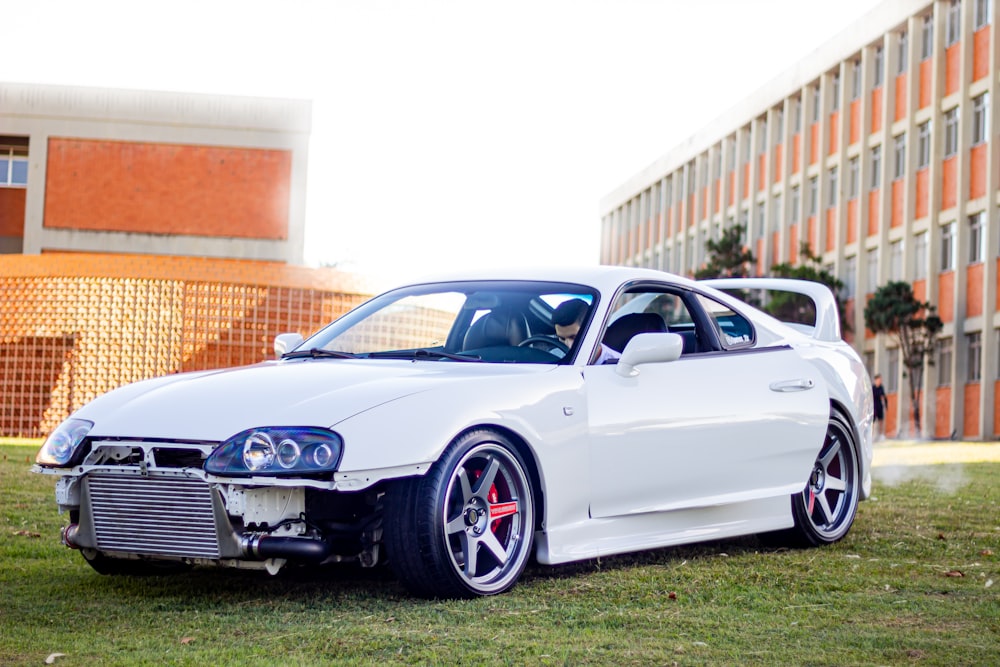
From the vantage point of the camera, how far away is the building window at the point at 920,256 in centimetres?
3938

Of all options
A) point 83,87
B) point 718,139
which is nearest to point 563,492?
point 83,87

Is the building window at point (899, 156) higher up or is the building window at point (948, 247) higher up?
the building window at point (899, 156)

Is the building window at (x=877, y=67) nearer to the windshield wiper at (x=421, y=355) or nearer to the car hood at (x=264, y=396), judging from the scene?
the windshield wiper at (x=421, y=355)

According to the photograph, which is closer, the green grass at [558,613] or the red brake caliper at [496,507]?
the green grass at [558,613]

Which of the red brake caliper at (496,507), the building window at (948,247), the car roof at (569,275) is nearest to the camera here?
the red brake caliper at (496,507)

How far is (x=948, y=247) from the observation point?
38219 mm

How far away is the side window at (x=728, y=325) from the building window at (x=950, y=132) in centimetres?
3297

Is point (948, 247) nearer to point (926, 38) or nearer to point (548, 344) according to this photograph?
point (926, 38)

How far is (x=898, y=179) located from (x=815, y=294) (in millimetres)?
34645

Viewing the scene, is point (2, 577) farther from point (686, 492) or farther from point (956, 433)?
point (956, 433)

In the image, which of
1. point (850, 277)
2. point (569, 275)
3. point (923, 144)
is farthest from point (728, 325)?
point (850, 277)

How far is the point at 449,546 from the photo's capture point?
17.2 ft

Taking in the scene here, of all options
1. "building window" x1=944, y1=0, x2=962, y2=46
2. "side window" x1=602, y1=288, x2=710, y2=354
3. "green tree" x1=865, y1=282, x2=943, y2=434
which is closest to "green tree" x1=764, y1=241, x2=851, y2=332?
"green tree" x1=865, y1=282, x2=943, y2=434

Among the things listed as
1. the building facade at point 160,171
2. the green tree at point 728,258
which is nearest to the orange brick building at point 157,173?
the building facade at point 160,171
